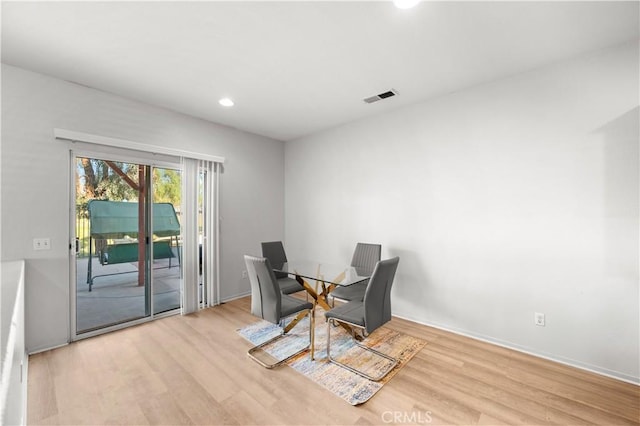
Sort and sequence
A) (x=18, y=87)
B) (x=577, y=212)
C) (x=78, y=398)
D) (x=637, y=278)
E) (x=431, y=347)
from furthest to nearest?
(x=431, y=347)
(x=18, y=87)
(x=577, y=212)
(x=637, y=278)
(x=78, y=398)

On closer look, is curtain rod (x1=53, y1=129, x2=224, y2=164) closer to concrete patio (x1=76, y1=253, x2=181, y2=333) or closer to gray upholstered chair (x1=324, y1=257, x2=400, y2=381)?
concrete patio (x1=76, y1=253, x2=181, y2=333)

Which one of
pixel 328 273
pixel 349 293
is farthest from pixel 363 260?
pixel 328 273

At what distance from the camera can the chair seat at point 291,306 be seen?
254 centimetres

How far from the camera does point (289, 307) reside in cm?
262

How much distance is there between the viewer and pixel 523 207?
278 centimetres

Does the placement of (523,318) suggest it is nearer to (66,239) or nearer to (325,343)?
(325,343)

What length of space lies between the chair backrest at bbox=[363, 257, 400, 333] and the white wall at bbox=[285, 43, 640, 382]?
1.18 metres

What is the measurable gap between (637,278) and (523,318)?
36.5 inches

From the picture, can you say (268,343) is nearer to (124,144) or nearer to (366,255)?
→ (366,255)

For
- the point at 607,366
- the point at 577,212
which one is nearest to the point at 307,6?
the point at 577,212

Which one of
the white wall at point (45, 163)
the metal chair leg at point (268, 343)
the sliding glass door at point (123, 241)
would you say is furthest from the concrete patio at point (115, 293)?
the metal chair leg at point (268, 343)

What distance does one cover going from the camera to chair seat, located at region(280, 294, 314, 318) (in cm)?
A: 254

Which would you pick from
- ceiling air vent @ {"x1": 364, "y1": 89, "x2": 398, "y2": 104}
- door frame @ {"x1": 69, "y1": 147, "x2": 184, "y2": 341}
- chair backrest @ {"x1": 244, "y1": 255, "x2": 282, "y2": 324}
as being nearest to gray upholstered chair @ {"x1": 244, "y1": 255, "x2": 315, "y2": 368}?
chair backrest @ {"x1": 244, "y1": 255, "x2": 282, "y2": 324}

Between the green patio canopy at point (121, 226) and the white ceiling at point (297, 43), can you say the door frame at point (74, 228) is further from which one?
the white ceiling at point (297, 43)
